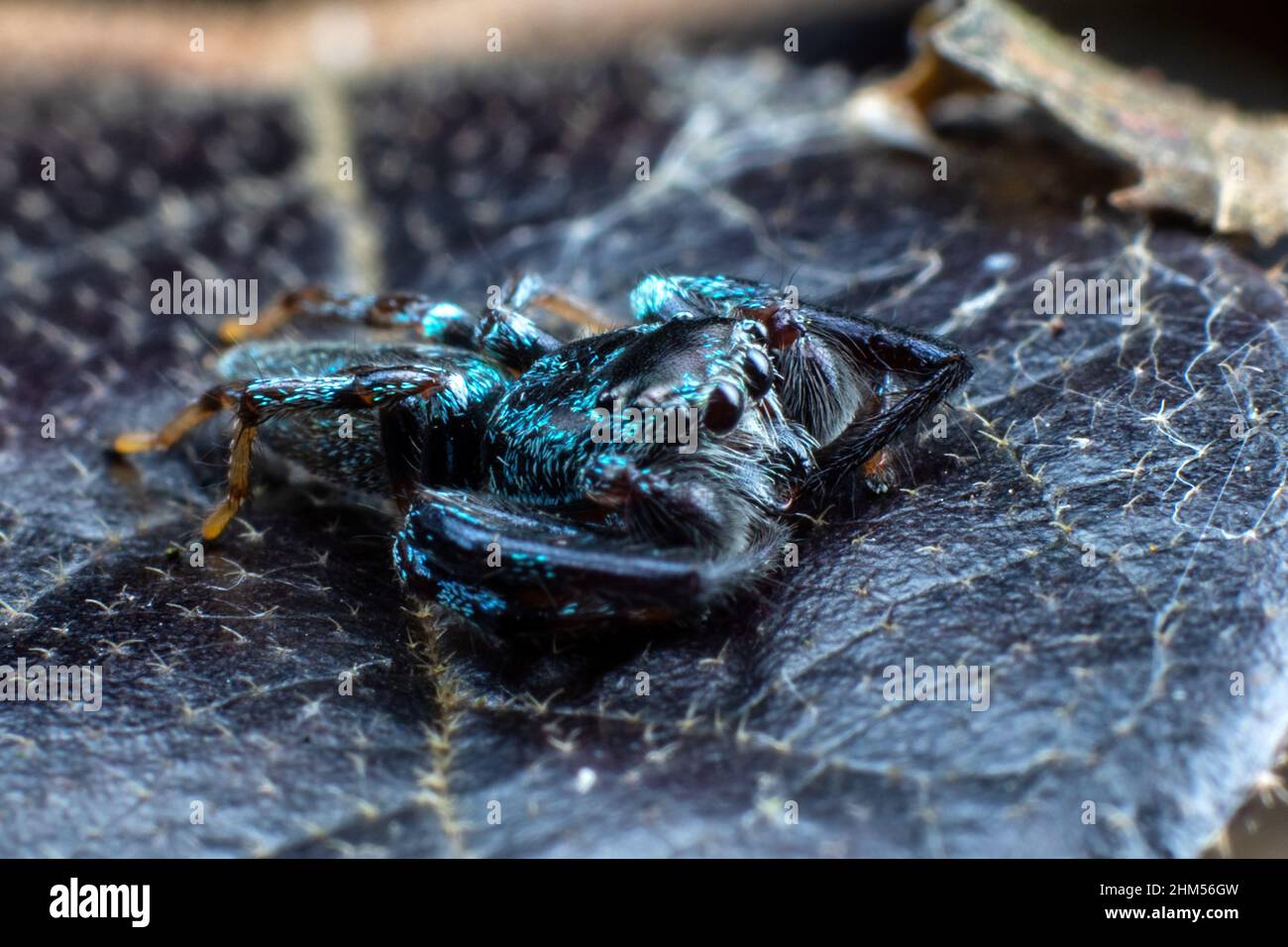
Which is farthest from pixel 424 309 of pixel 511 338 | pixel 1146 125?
pixel 1146 125

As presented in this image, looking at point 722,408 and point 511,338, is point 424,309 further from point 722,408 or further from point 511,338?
point 722,408

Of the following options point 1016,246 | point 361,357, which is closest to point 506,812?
point 361,357

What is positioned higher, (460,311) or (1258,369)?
(460,311)

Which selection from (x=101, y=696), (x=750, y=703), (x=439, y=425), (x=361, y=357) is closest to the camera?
(x=750, y=703)

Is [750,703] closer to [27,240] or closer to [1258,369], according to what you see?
[1258,369]
